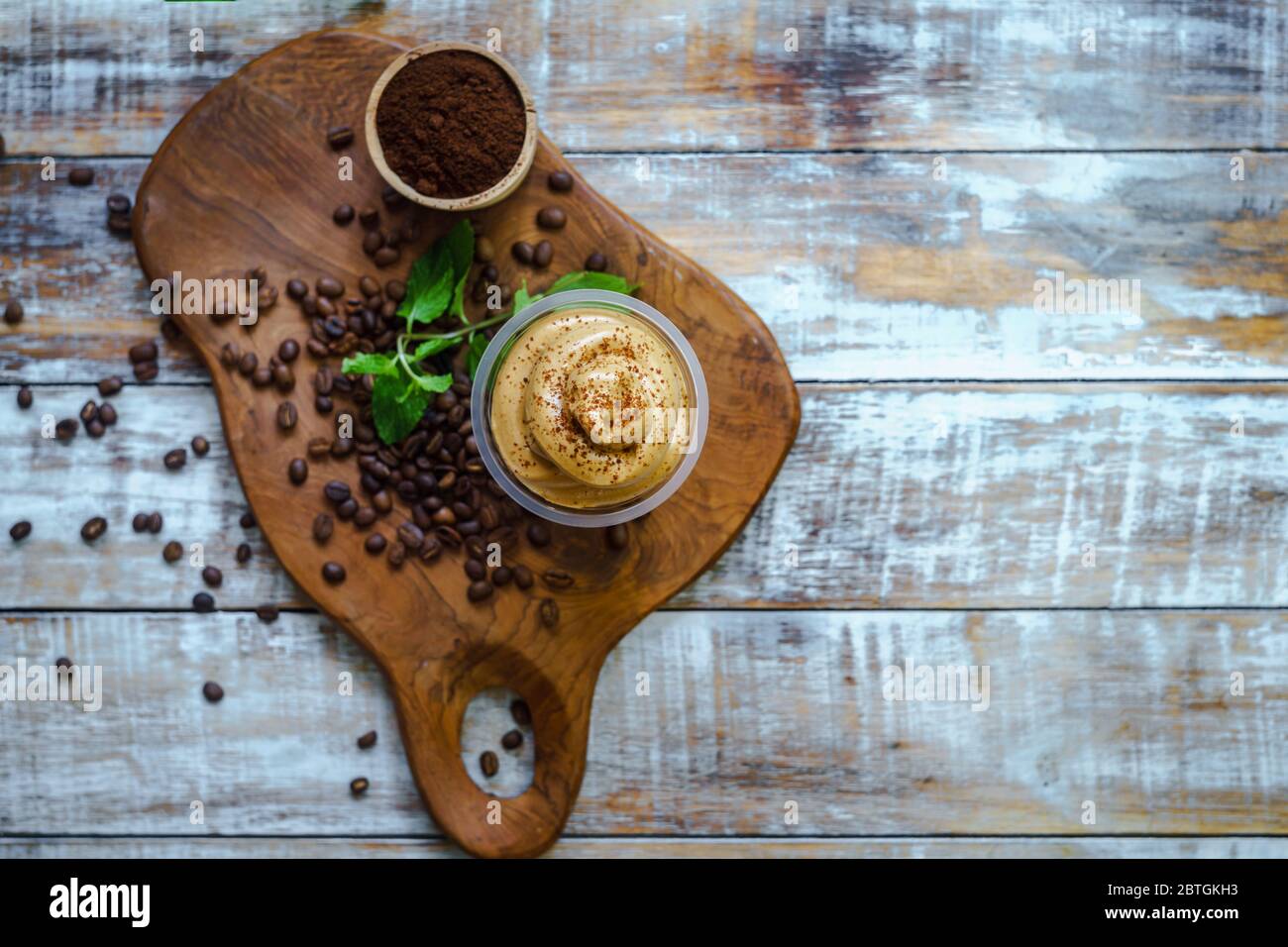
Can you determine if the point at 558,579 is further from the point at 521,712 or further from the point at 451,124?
the point at 451,124

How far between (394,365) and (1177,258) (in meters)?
1.57

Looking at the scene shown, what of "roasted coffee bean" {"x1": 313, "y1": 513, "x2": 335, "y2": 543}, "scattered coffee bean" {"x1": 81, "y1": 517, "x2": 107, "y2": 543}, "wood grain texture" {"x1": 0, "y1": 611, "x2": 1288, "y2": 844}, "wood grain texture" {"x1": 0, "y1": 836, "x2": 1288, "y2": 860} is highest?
"roasted coffee bean" {"x1": 313, "y1": 513, "x2": 335, "y2": 543}

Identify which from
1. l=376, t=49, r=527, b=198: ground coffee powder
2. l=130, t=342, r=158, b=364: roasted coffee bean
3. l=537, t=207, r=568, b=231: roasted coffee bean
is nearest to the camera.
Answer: l=376, t=49, r=527, b=198: ground coffee powder

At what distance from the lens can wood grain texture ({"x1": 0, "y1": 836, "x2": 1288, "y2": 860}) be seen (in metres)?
2.05

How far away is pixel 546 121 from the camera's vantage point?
2.03 metres

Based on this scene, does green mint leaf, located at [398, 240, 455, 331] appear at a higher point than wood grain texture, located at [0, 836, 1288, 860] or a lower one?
higher

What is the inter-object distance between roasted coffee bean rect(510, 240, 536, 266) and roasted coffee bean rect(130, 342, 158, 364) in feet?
2.47

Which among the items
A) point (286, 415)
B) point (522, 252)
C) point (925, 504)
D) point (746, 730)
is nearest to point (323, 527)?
point (286, 415)

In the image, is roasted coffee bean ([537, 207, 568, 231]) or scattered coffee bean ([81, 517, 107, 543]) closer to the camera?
roasted coffee bean ([537, 207, 568, 231])

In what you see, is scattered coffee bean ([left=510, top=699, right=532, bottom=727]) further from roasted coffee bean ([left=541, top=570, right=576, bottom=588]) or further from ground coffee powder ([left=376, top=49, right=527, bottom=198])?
ground coffee powder ([left=376, top=49, right=527, bottom=198])

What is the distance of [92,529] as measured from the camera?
2025 millimetres

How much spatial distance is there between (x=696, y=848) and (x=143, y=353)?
149cm

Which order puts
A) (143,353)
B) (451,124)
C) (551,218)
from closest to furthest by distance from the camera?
(451,124) → (551,218) → (143,353)

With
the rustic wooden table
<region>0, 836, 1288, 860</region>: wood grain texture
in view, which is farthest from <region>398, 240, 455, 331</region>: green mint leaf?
<region>0, 836, 1288, 860</region>: wood grain texture
